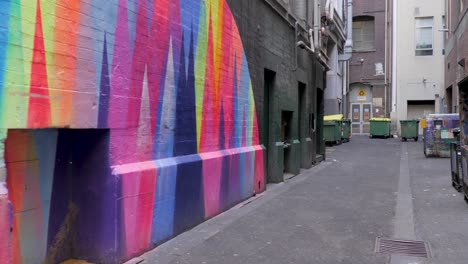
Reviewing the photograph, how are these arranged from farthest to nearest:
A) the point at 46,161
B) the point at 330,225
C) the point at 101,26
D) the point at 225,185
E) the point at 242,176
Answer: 1. the point at 242,176
2. the point at 225,185
3. the point at 330,225
4. the point at 101,26
5. the point at 46,161

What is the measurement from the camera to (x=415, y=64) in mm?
36281

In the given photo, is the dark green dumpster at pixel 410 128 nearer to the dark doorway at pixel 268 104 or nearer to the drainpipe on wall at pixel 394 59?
the drainpipe on wall at pixel 394 59

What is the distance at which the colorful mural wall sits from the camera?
4.12m

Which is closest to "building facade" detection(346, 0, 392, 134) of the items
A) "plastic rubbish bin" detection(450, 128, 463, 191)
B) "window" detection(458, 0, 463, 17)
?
"window" detection(458, 0, 463, 17)

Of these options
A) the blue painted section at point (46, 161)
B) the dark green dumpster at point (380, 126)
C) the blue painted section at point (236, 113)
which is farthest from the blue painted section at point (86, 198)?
the dark green dumpster at point (380, 126)

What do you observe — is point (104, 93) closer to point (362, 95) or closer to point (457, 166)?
point (457, 166)

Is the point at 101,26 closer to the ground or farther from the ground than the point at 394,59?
closer to the ground

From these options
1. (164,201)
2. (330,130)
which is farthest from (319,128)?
(164,201)

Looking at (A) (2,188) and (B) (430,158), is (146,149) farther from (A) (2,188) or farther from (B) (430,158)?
(B) (430,158)

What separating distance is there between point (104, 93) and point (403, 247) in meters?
4.11

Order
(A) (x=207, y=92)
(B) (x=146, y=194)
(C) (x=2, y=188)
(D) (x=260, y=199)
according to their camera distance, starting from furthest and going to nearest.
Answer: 1. (D) (x=260, y=199)
2. (A) (x=207, y=92)
3. (B) (x=146, y=194)
4. (C) (x=2, y=188)

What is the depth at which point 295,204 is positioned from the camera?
9.29m

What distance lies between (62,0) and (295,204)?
19.9ft

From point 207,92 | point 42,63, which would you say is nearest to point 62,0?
point 42,63
